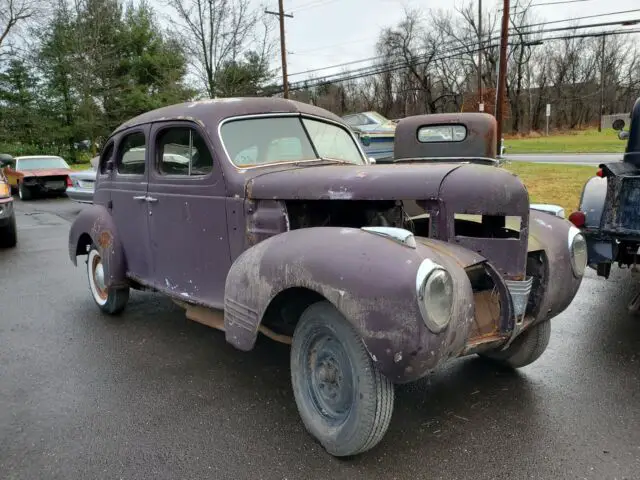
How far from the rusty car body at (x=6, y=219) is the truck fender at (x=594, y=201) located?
8720 mm

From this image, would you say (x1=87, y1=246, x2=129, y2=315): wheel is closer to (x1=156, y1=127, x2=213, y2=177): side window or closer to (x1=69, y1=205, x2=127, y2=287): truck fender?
(x1=69, y1=205, x2=127, y2=287): truck fender

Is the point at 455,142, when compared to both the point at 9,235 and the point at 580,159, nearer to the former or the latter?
the point at 9,235

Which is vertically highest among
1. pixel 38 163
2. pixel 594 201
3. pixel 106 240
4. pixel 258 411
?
pixel 38 163

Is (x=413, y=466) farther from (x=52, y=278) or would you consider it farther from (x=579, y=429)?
(x=52, y=278)

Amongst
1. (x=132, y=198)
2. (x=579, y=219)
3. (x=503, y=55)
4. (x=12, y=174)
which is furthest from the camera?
(x=12, y=174)

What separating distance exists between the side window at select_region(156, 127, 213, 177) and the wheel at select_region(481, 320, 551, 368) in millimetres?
2470

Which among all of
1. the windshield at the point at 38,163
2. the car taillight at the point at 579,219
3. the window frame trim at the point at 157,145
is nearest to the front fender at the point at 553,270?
the car taillight at the point at 579,219

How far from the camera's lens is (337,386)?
2.67 meters

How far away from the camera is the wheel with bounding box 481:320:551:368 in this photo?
3371 millimetres

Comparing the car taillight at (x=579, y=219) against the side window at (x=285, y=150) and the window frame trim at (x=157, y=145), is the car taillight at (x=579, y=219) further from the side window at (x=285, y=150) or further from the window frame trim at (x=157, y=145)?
the window frame trim at (x=157, y=145)

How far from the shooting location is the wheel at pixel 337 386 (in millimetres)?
2414

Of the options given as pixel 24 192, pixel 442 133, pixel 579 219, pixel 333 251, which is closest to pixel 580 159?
pixel 442 133

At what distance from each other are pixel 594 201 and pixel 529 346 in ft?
7.57

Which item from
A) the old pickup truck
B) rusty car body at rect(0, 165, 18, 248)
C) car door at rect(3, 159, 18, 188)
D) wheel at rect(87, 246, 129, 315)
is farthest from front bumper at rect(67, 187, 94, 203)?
the old pickup truck
